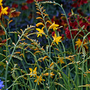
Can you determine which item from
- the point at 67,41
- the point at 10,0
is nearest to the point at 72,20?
the point at 67,41

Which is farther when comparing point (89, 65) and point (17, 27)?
point (17, 27)

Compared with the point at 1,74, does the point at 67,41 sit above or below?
above

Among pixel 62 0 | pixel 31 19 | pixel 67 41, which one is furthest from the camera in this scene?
pixel 62 0

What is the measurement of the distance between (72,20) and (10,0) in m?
1.00

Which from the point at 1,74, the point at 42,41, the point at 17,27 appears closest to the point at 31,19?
the point at 17,27

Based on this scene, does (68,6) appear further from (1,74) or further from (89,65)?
(1,74)

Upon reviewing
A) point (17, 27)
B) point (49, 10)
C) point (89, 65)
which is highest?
point (49, 10)

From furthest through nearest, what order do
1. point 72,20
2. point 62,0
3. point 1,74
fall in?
point 62,0 → point 72,20 → point 1,74

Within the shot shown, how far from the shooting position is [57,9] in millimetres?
2412

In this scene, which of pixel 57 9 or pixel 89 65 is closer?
pixel 89 65

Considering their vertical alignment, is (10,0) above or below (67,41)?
above

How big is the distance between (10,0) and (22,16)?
0.30 m

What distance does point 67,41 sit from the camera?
78.6 inches

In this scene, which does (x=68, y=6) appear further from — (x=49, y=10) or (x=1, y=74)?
(x=1, y=74)
